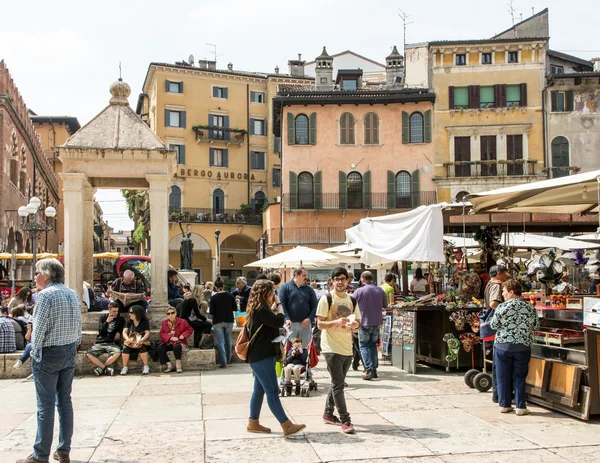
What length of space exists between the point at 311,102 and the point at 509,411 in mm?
33783

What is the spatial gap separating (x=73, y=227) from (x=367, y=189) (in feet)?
94.7

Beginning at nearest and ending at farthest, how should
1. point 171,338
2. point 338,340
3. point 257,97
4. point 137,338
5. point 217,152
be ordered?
point 338,340 < point 137,338 < point 171,338 < point 217,152 < point 257,97

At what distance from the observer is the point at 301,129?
40844 mm

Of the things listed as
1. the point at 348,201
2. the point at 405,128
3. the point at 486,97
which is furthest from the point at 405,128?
the point at 348,201

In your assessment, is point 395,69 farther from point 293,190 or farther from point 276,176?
point 276,176

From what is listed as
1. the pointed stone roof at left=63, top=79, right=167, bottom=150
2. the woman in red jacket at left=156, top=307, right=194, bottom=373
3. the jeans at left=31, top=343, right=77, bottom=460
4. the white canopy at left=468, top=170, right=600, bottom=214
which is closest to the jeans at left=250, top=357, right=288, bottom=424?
the jeans at left=31, top=343, right=77, bottom=460

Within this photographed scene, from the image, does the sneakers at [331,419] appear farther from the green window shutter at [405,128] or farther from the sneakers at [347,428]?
the green window shutter at [405,128]

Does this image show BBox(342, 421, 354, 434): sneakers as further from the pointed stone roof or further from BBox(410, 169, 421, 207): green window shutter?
BBox(410, 169, 421, 207): green window shutter

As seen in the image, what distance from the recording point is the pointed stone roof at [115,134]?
13266 mm

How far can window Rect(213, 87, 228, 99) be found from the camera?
5097 cm

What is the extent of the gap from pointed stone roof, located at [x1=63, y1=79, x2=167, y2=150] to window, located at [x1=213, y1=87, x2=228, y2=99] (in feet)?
124

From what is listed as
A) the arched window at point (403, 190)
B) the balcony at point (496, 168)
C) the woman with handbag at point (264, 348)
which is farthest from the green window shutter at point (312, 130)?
the woman with handbag at point (264, 348)

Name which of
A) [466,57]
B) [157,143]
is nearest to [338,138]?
[466,57]

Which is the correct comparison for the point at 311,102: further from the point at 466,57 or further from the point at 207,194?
the point at 207,194
